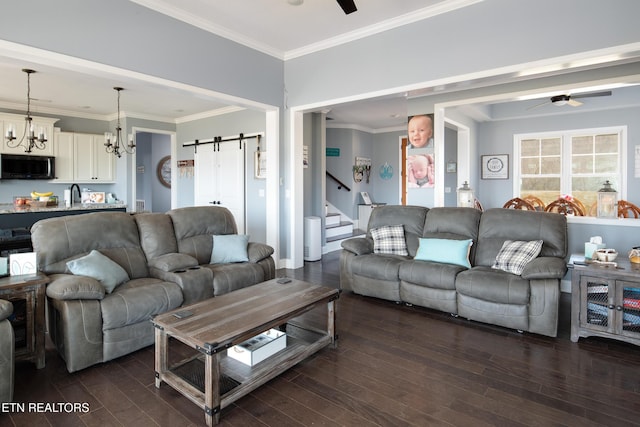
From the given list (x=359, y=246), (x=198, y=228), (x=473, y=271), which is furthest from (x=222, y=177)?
(x=473, y=271)

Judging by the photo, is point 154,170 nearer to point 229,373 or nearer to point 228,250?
point 228,250

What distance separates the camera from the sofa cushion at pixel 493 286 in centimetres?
304

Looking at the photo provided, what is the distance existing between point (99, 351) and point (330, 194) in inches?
278

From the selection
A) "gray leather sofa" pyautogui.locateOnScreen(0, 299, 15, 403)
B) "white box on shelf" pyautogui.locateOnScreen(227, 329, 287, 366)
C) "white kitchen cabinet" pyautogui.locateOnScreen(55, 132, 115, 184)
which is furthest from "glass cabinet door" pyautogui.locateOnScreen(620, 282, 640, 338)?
"white kitchen cabinet" pyautogui.locateOnScreen(55, 132, 115, 184)

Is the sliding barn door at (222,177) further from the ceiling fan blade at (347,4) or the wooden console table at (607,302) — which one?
the wooden console table at (607,302)

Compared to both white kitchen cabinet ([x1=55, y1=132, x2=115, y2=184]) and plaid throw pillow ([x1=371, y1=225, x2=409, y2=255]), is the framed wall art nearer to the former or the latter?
plaid throw pillow ([x1=371, y1=225, x2=409, y2=255])

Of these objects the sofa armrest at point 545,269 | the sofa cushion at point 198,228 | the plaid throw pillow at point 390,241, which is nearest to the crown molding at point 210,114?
the sofa cushion at point 198,228

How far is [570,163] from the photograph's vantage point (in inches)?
278

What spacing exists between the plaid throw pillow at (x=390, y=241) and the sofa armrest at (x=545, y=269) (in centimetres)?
135

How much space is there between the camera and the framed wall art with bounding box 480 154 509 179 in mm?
7617

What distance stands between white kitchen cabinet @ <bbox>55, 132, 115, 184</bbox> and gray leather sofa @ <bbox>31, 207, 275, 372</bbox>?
5071 mm

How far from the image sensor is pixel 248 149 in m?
6.58

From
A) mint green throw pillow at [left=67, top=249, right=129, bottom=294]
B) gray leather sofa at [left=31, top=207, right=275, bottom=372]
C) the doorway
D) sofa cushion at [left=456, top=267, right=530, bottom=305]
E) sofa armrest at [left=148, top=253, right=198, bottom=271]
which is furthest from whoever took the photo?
the doorway

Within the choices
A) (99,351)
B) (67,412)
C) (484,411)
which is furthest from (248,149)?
(484,411)
